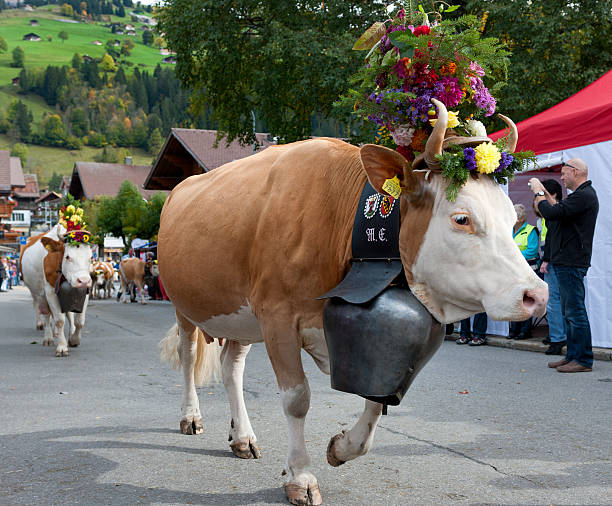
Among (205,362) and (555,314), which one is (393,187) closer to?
(205,362)

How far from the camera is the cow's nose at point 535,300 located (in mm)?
2719

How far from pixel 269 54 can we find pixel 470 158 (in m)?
15.0

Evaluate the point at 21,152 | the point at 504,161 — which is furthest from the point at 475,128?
the point at 21,152

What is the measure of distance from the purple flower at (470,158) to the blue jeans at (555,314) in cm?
635

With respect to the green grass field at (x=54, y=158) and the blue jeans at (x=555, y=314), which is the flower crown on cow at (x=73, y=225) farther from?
the green grass field at (x=54, y=158)

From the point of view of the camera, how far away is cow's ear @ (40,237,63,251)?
10.8 meters

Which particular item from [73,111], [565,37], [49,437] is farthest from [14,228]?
[49,437]

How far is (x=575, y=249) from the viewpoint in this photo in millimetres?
7789

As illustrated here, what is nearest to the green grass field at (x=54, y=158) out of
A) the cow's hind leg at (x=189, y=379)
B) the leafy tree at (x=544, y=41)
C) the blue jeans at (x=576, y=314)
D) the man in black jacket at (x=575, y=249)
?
the leafy tree at (x=544, y=41)

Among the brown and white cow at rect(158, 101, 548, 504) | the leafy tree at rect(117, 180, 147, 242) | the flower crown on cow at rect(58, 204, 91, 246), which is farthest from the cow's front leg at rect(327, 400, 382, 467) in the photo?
the leafy tree at rect(117, 180, 147, 242)

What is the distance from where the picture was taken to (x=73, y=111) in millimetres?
177750

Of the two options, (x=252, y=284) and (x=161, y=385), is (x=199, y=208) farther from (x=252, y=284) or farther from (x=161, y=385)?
(x=161, y=385)

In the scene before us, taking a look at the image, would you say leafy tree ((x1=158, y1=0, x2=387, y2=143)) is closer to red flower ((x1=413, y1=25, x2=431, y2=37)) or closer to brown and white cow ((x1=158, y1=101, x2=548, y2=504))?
brown and white cow ((x1=158, y1=101, x2=548, y2=504))

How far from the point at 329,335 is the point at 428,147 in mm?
973
